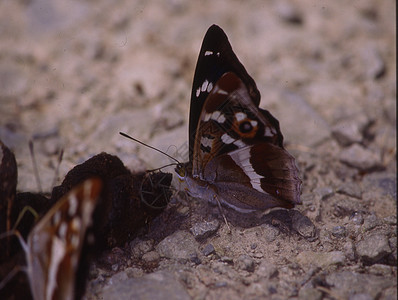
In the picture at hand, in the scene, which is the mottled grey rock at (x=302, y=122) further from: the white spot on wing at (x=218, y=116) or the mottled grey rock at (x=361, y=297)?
the mottled grey rock at (x=361, y=297)

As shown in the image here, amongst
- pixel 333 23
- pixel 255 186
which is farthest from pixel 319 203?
pixel 333 23

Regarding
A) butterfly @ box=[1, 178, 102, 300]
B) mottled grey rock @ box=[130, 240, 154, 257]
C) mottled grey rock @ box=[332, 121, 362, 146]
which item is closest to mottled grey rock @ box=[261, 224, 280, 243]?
mottled grey rock @ box=[130, 240, 154, 257]

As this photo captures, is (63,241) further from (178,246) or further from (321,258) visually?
(321,258)

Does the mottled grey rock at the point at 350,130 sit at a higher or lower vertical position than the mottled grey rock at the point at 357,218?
higher

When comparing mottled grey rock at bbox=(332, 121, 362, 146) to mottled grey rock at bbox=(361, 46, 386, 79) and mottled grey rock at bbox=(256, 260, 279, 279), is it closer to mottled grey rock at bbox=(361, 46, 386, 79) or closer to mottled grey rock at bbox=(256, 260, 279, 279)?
mottled grey rock at bbox=(361, 46, 386, 79)

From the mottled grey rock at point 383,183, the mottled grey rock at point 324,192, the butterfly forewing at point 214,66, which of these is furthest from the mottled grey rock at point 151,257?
the mottled grey rock at point 383,183

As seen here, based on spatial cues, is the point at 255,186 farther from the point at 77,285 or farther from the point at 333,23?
the point at 333,23
